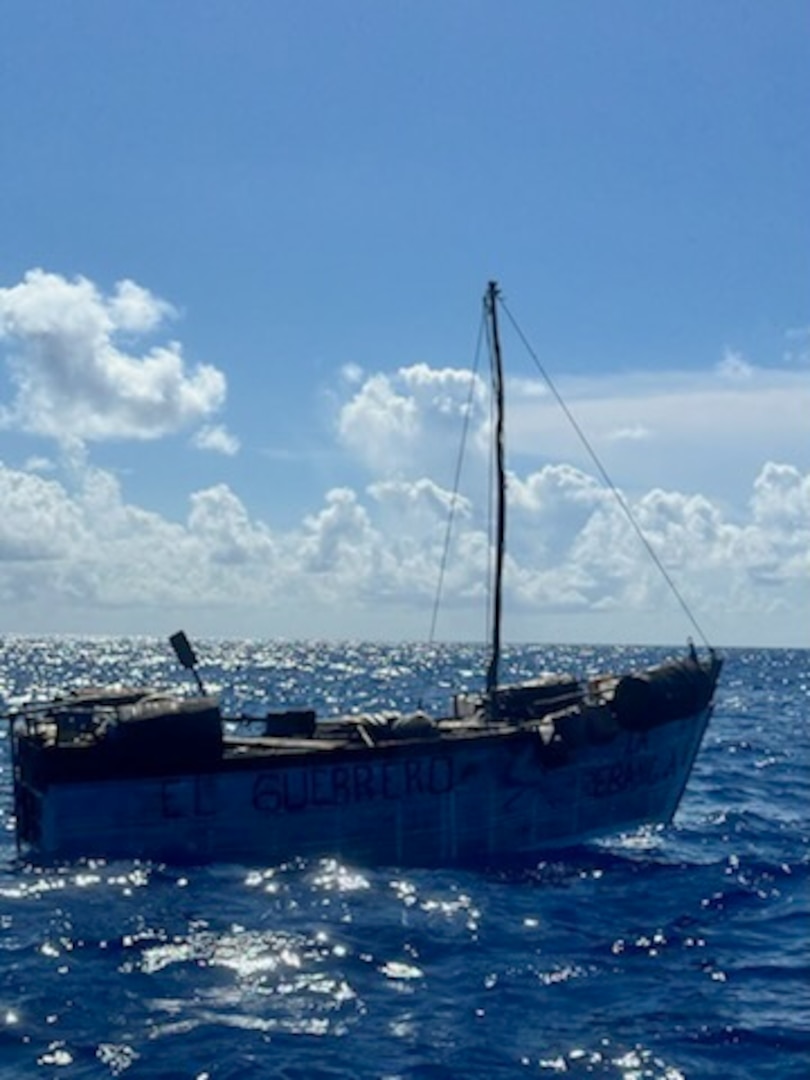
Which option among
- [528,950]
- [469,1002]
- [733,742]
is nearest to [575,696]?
[528,950]

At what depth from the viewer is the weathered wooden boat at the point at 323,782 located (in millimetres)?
25641

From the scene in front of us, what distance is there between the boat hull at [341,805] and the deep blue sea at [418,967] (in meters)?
0.69

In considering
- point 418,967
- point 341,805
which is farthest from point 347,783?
point 418,967

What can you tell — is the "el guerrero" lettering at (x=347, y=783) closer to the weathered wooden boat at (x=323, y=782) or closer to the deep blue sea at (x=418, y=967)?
the weathered wooden boat at (x=323, y=782)

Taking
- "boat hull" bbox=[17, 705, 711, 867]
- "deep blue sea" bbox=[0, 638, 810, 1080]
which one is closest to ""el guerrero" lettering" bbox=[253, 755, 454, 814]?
"boat hull" bbox=[17, 705, 711, 867]

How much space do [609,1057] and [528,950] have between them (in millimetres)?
4827

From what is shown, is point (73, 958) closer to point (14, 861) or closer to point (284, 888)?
point (284, 888)

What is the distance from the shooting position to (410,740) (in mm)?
26453

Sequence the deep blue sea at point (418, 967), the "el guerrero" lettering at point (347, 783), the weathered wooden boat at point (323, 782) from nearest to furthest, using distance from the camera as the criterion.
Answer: the deep blue sea at point (418, 967)
the weathered wooden boat at point (323, 782)
the "el guerrero" lettering at point (347, 783)

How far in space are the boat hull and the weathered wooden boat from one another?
3 cm

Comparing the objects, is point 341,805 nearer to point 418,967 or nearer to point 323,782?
point 323,782

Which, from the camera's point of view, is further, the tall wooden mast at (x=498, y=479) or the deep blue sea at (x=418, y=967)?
the tall wooden mast at (x=498, y=479)

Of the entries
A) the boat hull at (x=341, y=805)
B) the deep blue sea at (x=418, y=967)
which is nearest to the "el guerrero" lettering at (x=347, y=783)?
the boat hull at (x=341, y=805)

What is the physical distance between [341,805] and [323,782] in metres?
0.66
